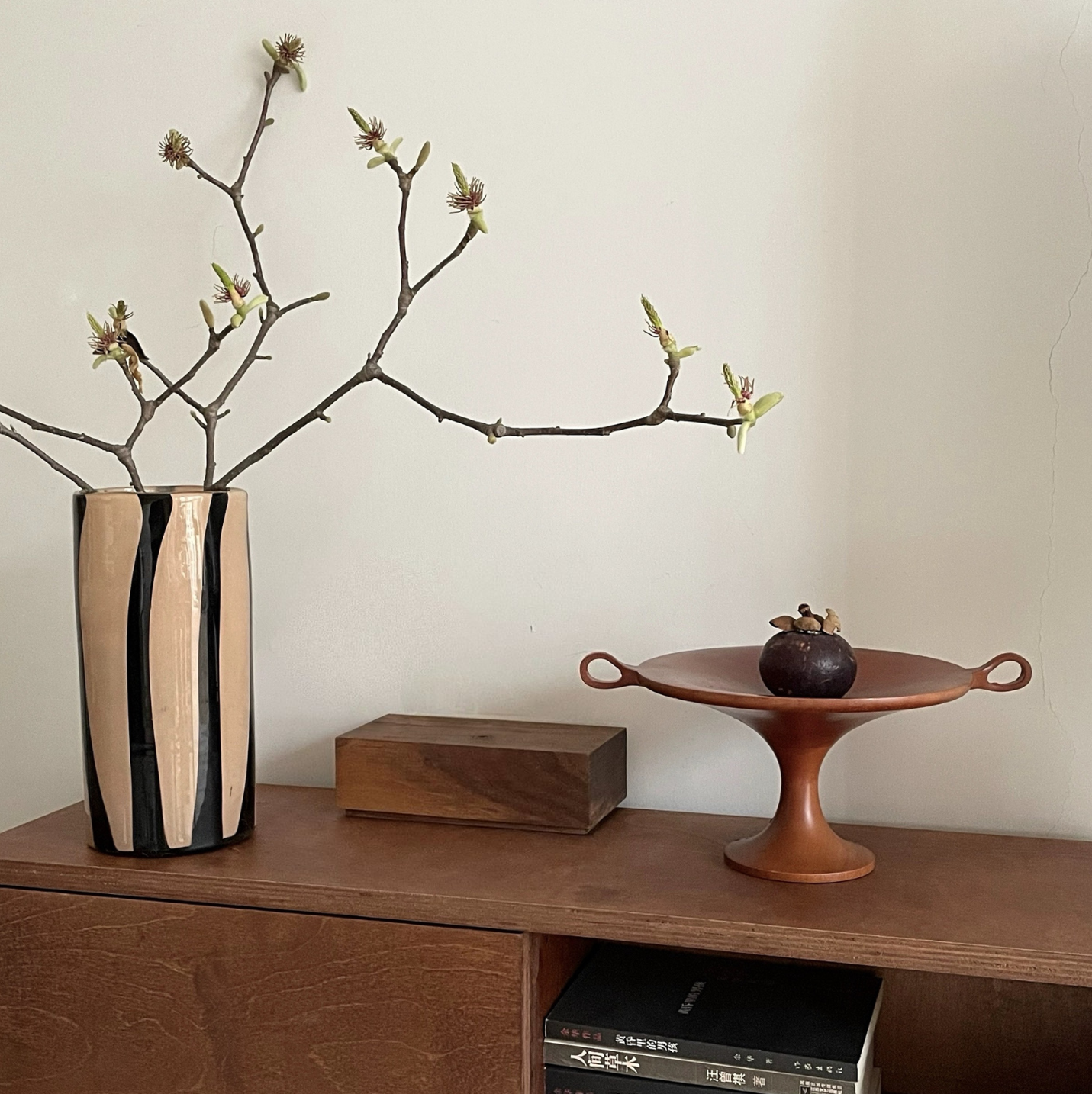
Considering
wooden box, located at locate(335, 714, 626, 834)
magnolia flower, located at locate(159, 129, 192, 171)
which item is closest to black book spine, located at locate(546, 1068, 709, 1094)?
wooden box, located at locate(335, 714, 626, 834)

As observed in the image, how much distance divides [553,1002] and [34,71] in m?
1.28

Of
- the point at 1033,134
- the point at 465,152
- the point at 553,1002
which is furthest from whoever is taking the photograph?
the point at 465,152

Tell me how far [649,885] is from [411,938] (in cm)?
21

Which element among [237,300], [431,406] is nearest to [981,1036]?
[431,406]

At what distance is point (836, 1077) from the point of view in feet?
3.18

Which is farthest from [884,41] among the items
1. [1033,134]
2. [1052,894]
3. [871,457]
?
[1052,894]

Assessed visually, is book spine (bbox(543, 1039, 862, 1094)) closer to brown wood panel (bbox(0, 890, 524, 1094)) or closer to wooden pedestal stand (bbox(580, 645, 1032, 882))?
brown wood panel (bbox(0, 890, 524, 1094))

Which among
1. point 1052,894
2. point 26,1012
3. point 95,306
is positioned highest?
point 95,306

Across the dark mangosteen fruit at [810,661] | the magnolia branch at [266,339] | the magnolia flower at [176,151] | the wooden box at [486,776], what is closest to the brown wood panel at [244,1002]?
the wooden box at [486,776]

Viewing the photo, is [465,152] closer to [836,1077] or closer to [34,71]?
[34,71]

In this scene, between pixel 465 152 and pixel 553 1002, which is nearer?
pixel 553 1002

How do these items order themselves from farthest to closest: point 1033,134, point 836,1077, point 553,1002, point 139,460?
point 139,460
point 1033,134
point 553,1002
point 836,1077

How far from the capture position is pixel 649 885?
3.46 feet

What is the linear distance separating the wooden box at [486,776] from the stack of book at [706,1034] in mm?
164
